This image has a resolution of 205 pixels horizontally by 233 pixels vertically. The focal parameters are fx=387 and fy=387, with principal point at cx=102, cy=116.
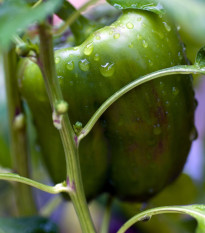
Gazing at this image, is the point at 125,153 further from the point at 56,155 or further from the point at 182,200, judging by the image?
the point at 182,200

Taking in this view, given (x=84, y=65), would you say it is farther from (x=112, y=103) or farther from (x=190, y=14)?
(x=190, y=14)

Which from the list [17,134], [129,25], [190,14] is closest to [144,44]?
[129,25]

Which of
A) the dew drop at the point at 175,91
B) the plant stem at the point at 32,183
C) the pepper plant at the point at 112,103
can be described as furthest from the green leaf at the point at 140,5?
the plant stem at the point at 32,183

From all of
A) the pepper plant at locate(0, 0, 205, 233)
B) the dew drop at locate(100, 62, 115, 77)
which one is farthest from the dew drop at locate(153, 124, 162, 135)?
the dew drop at locate(100, 62, 115, 77)

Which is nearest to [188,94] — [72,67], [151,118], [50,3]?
[151,118]

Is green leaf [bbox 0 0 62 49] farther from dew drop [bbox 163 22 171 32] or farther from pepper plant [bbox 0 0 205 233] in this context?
dew drop [bbox 163 22 171 32]
